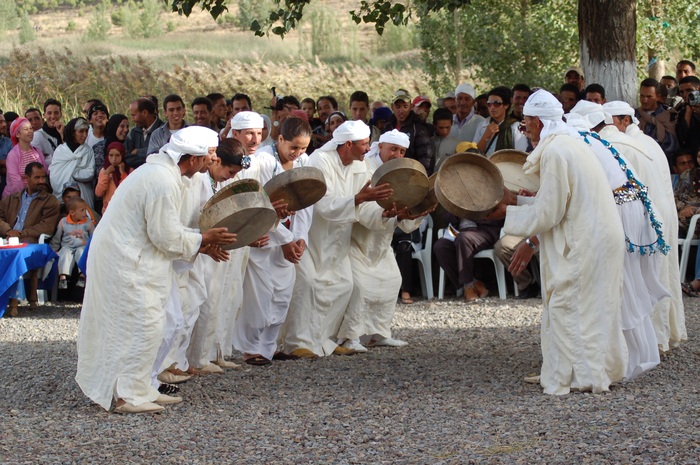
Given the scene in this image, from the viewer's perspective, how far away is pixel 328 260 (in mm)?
8578

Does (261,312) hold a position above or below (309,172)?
below

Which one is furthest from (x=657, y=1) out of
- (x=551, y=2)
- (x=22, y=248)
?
(x=22, y=248)

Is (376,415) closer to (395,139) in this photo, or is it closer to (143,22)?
(395,139)

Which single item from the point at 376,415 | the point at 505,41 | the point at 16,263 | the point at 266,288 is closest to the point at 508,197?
the point at 376,415

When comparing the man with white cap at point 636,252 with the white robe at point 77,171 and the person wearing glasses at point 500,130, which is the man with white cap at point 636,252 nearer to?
the person wearing glasses at point 500,130

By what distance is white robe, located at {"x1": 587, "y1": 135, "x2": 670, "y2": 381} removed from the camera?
7.10 metres

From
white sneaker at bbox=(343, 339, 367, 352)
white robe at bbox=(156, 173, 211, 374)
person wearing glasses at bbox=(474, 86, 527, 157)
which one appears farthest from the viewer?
person wearing glasses at bbox=(474, 86, 527, 157)

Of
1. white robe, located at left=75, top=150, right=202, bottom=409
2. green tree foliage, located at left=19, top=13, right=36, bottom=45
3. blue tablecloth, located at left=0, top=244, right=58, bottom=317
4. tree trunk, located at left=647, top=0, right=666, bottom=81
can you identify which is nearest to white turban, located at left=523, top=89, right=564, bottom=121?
white robe, located at left=75, top=150, right=202, bottom=409

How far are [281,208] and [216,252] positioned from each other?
946 mm

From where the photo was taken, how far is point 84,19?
140 ft

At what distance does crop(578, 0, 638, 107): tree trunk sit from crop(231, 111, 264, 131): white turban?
467 centimetres

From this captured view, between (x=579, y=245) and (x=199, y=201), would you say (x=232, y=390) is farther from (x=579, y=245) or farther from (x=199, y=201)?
(x=579, y=245)

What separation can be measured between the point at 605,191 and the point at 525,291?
4455mm

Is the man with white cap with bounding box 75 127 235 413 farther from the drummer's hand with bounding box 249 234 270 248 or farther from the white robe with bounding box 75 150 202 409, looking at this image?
the drummer's hand with bounding box 249 234 270 248
